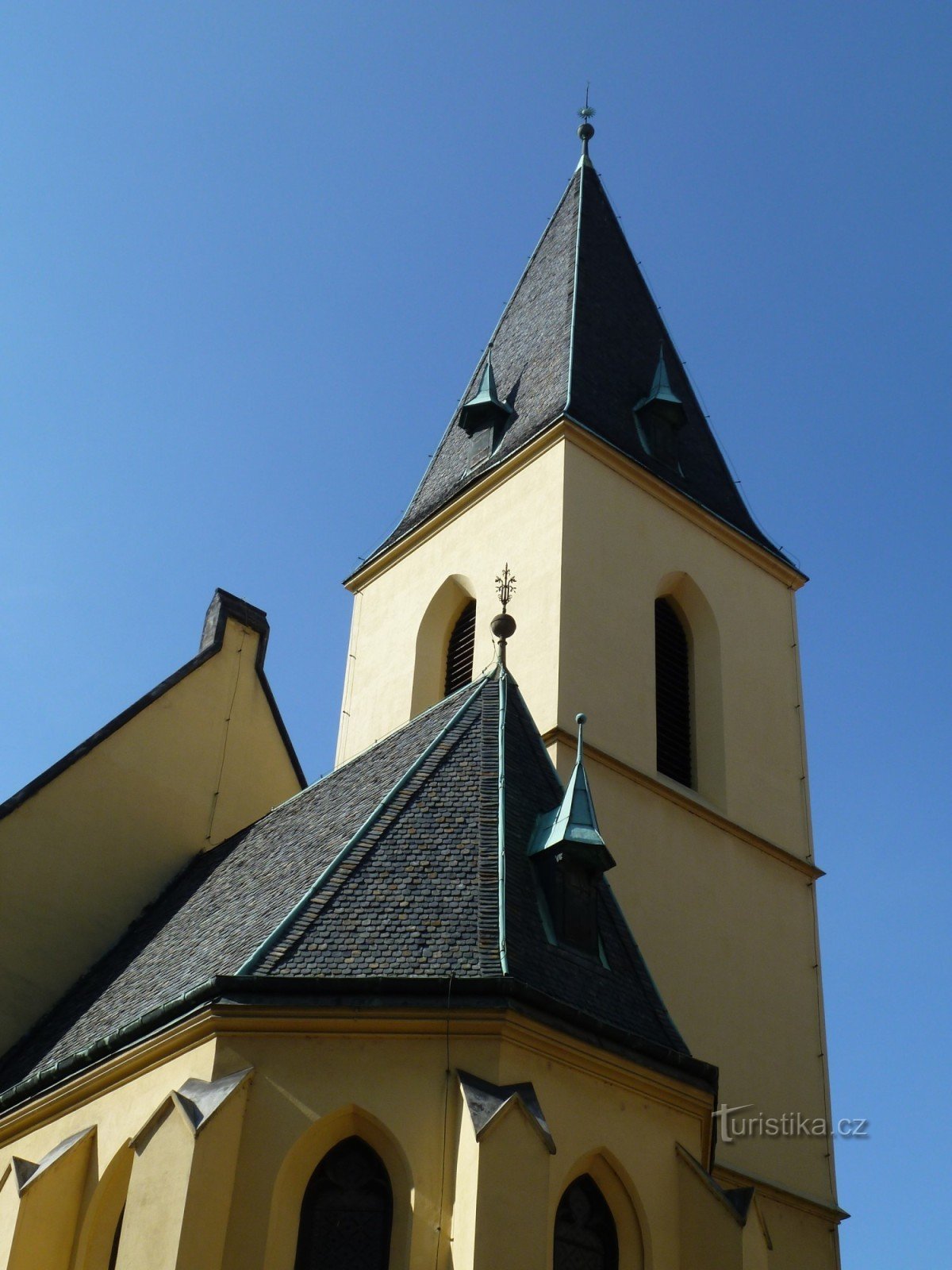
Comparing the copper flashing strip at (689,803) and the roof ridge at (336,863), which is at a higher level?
the copper flashing strip at (689,803)

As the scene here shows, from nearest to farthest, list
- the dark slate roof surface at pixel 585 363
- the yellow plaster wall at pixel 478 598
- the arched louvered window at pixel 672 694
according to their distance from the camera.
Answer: the yellow plaster wall at pixel 478 598
the arched louvered window at pixel 672 694
the dark slate roof surface at pixel 585 363

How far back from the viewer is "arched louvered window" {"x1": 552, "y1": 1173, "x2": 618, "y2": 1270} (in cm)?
1079

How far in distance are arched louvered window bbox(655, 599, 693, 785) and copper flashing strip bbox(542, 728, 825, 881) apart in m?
0.84

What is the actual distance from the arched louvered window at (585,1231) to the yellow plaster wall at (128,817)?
23.4ft

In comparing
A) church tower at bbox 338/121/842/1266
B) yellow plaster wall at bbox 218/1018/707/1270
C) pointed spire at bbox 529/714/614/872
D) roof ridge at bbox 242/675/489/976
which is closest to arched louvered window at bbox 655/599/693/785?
church tower at bbox 338/121/842/1266

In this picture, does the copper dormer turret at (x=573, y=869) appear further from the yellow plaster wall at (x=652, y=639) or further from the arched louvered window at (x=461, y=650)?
the arched louvered window at (x=461, y=650)

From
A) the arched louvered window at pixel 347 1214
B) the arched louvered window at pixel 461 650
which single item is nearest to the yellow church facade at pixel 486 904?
the arched louvered window at pixel 347 1214

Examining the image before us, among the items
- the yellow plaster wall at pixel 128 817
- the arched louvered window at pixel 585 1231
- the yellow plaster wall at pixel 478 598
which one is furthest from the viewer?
the yellow plaster wall at pixel 478 598

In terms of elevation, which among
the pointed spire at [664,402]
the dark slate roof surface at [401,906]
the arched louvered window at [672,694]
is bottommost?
the dark slate roof surface at [401,906]

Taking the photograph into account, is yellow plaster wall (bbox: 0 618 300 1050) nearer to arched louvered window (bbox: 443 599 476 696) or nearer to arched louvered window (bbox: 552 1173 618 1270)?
arched louvered window (bbox: 443 599 476 696)

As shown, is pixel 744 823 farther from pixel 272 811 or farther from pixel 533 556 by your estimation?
pixel 272 811

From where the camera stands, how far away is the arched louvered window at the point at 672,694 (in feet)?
68.9

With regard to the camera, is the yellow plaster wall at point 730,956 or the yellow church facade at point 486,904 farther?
the yellow plaster wall at point 730,956

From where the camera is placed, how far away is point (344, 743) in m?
23.8
